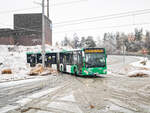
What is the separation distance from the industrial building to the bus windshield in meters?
28.5

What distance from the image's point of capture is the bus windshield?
54.8ft

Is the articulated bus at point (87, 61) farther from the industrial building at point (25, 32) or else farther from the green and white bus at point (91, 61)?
the industrial building at point (25, 32)

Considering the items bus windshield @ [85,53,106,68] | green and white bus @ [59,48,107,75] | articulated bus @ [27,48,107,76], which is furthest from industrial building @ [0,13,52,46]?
bus windshield @ [85,53,106,68]

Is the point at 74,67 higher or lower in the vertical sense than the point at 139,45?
lower

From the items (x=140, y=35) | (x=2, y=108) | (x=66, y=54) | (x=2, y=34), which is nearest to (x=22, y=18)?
(x=2, y=34)

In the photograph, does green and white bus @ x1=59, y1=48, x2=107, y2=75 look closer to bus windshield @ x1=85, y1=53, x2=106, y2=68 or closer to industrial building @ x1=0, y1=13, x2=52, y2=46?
bus windshield @ x1=85, y1=53, x2=106, y2=68

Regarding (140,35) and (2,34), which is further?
(140,35)

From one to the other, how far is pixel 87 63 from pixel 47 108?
36.0 ft

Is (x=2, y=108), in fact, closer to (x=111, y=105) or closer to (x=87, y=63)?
(x=111, y=105)

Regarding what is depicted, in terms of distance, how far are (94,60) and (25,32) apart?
32.5m

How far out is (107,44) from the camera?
363 ft

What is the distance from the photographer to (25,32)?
4531 cm

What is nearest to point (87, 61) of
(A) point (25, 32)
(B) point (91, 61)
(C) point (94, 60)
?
(B) point (91, 61)

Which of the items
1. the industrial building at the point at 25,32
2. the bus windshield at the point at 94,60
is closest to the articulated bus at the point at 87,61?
the bus windshield at the point at 94,60
